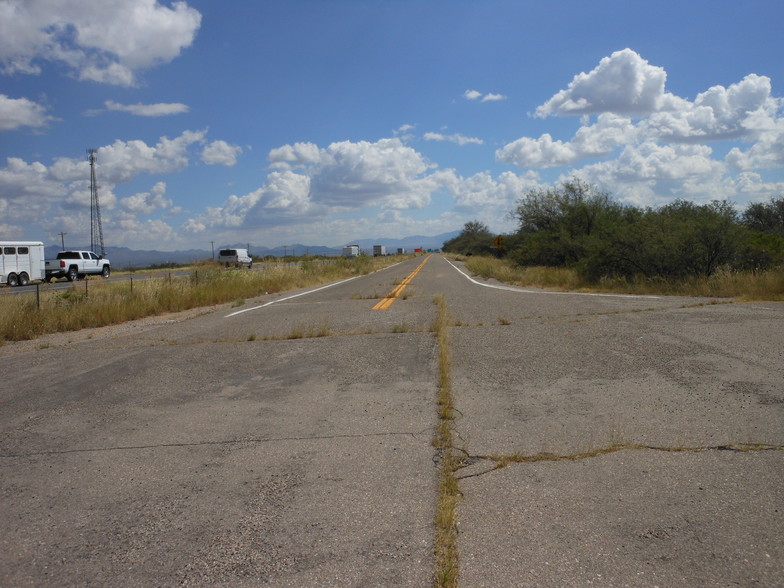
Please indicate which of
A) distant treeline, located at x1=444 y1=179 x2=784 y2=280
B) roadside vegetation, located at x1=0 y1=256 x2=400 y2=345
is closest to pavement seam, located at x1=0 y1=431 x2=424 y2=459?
A: roadside vegetation, located at x1=0 y1=256 x2=400 y2=345

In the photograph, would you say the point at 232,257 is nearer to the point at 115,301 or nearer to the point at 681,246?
the point at 115,301

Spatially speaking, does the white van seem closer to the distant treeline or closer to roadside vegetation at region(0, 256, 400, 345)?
roadside vegetation at region(0, 256, 400, 345)

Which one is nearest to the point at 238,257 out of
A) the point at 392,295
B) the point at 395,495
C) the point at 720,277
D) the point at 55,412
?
the point at 392,295

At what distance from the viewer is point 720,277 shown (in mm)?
18453

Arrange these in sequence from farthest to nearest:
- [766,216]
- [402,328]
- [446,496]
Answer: [766,216], [402,328], [446,496]

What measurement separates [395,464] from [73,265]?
148 feet

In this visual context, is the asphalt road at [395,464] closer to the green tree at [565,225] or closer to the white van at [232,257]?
the green tree at [565,225]

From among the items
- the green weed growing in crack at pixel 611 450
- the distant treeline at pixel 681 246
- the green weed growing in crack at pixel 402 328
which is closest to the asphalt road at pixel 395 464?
the green weed growing in crack at pixel 611 450

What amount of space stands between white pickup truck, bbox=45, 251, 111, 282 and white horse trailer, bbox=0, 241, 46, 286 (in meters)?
0.90

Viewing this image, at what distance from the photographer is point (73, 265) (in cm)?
4397

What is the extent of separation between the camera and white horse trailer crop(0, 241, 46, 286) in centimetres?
3766

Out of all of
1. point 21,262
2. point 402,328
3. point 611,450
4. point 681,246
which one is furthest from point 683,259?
point 21,262

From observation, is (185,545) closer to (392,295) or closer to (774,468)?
(774,468)

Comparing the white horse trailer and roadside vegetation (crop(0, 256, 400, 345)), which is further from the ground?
the white horse trailer
